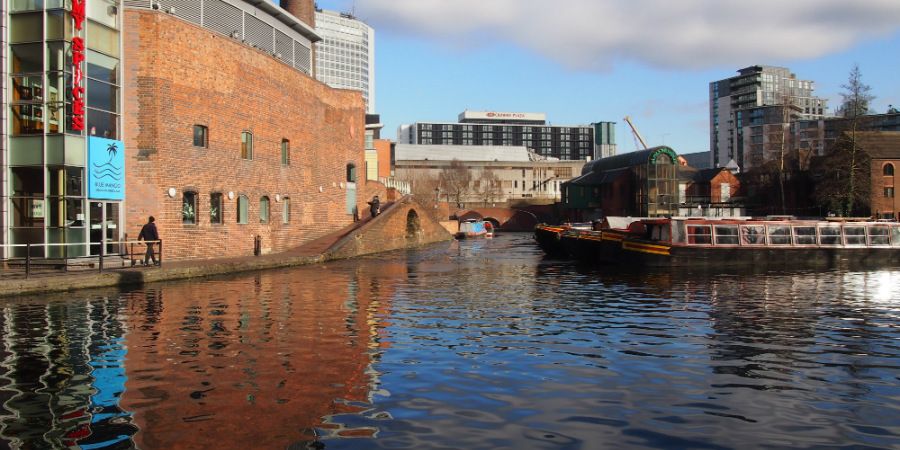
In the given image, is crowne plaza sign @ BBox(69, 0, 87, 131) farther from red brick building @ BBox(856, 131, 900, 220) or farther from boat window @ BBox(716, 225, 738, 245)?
red brick building @ BBox(856, 131, 900, 220)

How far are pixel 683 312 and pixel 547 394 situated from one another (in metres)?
7.84

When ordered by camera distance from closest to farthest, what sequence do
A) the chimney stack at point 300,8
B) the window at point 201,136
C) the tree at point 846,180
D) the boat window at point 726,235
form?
the window at point 201,136
the boat window at point 726,235
the chimney stack at point 300,8
the tree at point 846,180

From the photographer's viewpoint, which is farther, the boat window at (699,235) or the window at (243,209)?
the window at (243,209)

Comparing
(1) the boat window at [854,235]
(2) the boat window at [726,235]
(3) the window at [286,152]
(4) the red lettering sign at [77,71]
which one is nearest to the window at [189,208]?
(4) the red lettering sign at [77,71]

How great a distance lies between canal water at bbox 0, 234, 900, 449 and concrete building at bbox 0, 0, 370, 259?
5.62m

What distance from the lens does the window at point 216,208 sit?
90.8ft

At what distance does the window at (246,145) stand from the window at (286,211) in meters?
3.70

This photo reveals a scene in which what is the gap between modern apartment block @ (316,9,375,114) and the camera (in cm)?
17088

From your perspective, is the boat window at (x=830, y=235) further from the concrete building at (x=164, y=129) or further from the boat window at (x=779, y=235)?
the concrete building at (x=164, y=129)

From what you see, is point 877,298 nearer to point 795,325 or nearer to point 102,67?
point 795,325

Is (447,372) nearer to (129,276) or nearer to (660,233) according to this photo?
(129,276)

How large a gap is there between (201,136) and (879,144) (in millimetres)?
55519

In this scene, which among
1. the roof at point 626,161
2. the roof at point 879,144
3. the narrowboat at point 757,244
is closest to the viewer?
the narrowboat at point 757,244

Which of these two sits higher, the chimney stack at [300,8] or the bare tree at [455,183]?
the chimney stack at [300,8]
